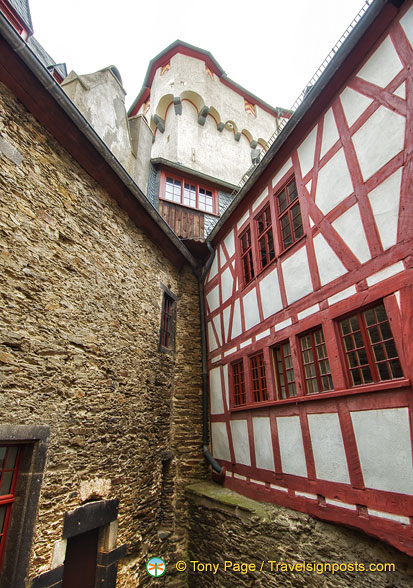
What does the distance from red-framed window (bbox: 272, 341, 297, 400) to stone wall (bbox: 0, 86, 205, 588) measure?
8.18 ft

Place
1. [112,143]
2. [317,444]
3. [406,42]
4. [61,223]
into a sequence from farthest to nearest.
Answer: [112,143]
[61,223]
[317,444]
[406,42]

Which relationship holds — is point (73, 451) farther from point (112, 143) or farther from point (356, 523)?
point (112, 143)

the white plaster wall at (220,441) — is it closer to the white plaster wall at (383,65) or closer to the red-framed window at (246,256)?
the red-framed window at (246,256)

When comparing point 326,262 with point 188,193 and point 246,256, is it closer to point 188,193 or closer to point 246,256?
point 246,256

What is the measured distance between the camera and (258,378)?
5590mm

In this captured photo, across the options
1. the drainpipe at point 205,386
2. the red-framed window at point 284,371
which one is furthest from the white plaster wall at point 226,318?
the red-framed window at point 284,371

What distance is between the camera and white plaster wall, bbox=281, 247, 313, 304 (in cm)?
470

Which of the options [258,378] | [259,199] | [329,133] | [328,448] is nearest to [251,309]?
[258,378]

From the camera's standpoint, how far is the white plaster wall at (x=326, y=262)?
165 inches

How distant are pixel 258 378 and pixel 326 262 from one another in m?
2.44

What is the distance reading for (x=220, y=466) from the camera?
637 centimetres

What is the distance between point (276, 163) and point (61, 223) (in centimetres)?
394

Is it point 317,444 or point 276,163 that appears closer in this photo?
point 317,444

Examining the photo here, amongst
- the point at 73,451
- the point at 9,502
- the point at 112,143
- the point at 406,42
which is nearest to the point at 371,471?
the point at 73,451
